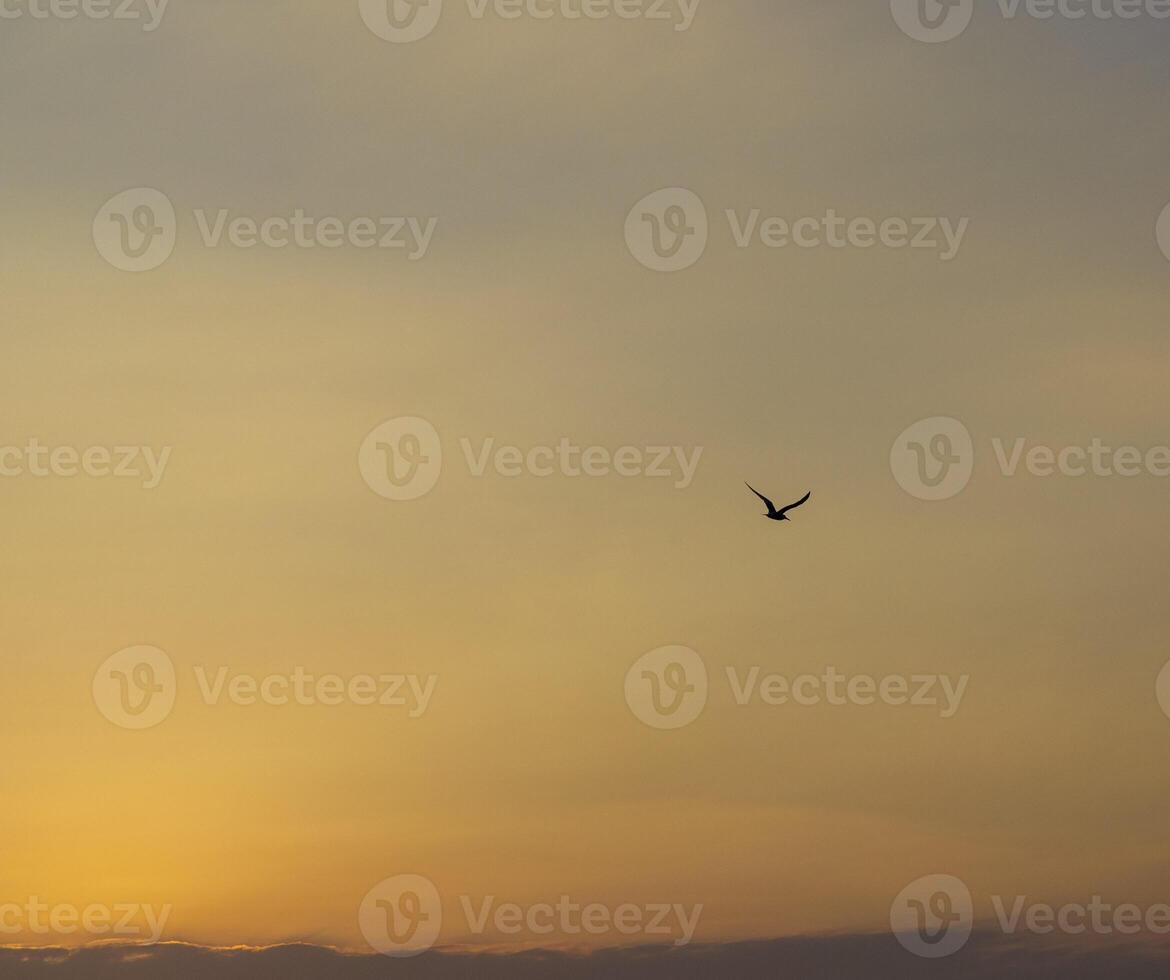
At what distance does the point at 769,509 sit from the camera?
61250 mm
